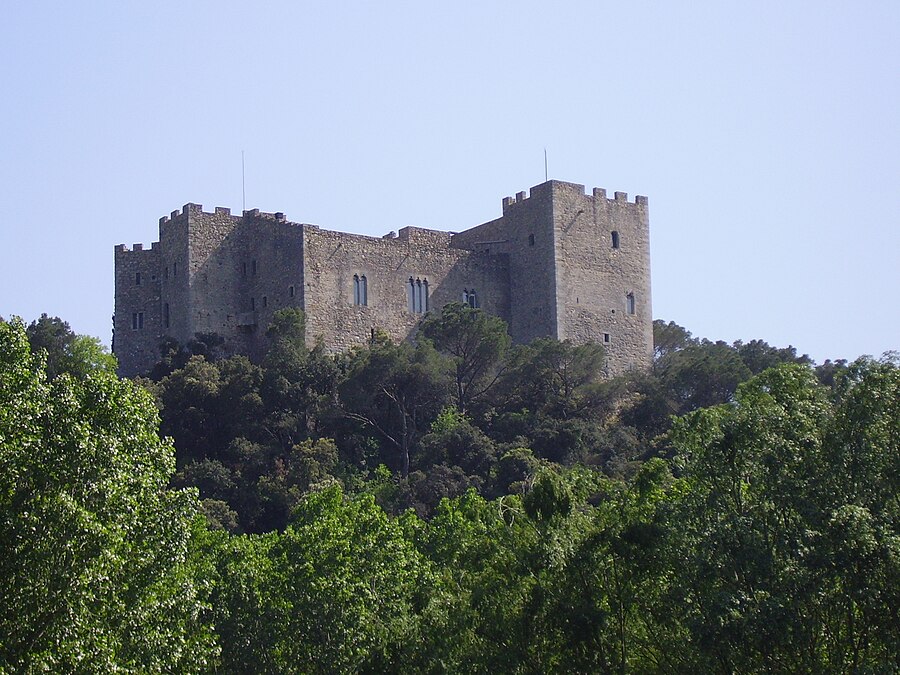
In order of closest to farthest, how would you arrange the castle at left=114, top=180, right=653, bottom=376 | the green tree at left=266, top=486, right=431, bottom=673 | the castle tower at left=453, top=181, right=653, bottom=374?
the green tree at left=266, top=486, right=431, bottom=673, the castle at left=114, top=180, right=653, bottom=376, the castle tower at left=453, top=181, right=653, bottom=374

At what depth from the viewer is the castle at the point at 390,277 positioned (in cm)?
5550

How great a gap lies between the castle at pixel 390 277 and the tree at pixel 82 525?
33139mm

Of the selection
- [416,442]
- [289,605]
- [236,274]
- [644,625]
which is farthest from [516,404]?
[644,625]

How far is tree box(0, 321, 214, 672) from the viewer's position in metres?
19.1

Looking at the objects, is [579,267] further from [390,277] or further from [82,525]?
[82,525]

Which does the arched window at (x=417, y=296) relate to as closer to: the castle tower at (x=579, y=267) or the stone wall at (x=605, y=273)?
the castle tower at (x=579, y=267)

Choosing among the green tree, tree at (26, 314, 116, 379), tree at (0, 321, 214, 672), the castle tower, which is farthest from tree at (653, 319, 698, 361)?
tree at (0, 321, 214, 672)

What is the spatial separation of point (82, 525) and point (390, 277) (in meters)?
38.4

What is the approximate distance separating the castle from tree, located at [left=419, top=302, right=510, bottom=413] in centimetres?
237

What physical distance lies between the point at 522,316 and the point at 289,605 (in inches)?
A: 1259

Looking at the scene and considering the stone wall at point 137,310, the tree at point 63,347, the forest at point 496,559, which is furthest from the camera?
the stone wall at point 137,310

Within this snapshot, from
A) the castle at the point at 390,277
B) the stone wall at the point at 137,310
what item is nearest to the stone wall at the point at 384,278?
the castle at the point at 390,277

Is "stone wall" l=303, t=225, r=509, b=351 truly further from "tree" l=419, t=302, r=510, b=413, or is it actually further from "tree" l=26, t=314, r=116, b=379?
"tree" l=26, t=314, r=116, b=379

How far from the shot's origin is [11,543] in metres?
19.2
